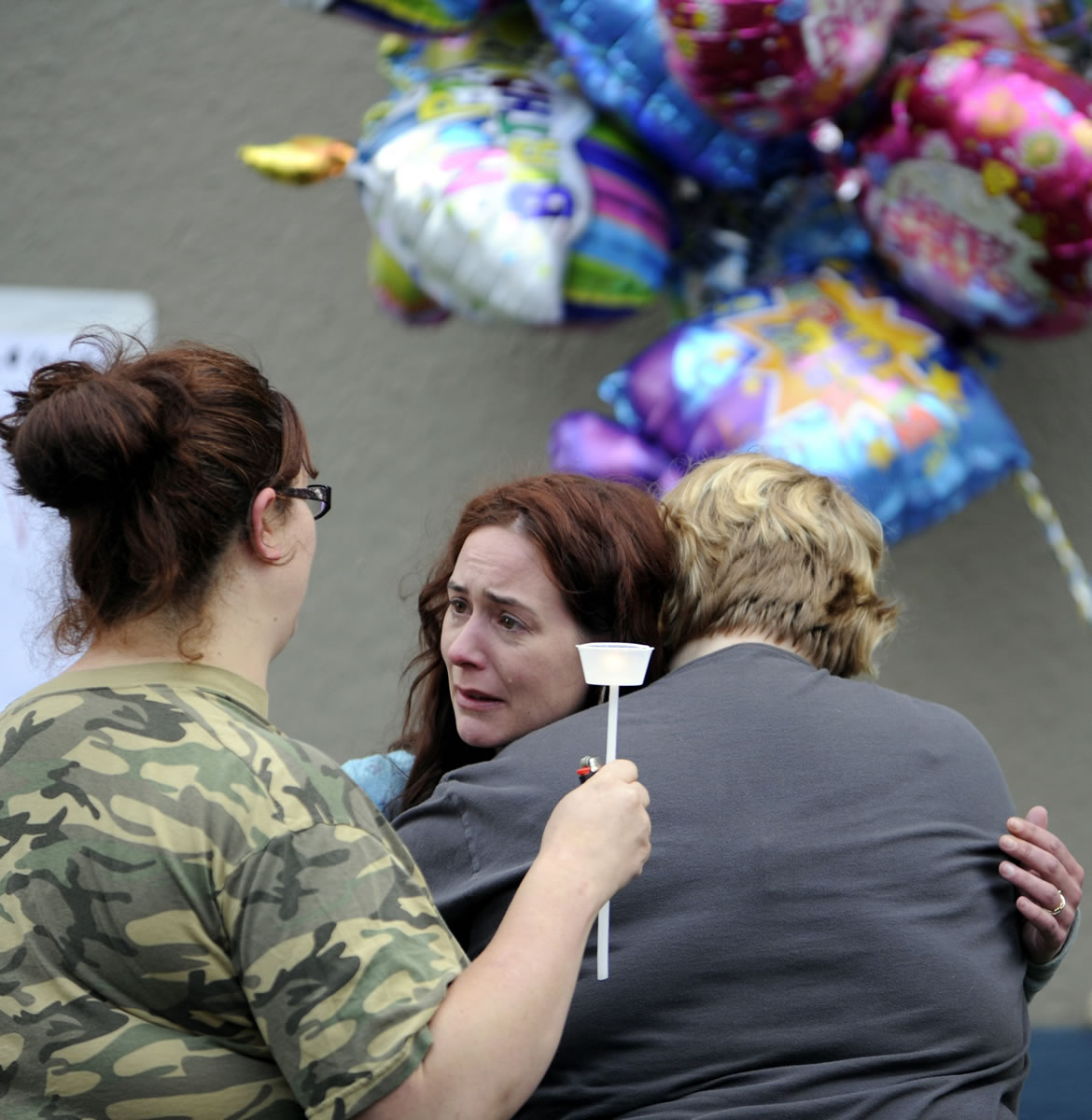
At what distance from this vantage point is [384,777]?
5.94ft

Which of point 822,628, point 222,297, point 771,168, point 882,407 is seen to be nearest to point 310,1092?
point 822,628

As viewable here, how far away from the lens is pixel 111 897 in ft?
3.06

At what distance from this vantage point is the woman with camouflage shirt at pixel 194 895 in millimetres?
919

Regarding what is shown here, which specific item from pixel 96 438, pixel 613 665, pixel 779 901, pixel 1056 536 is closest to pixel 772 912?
pixel 779 901

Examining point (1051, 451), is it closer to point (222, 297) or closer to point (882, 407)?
point (882, 407)

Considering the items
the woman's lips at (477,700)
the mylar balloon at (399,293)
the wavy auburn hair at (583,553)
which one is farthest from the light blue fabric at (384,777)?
the mylar balloon at (399,293)

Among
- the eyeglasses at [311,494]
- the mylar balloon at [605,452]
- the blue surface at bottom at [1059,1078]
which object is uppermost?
the eyeglasses at [311,494]

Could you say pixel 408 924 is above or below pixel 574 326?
above

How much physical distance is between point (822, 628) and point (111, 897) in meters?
0.84

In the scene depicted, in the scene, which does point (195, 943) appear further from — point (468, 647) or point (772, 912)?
point (468, 647)

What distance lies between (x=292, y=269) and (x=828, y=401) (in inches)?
74.0

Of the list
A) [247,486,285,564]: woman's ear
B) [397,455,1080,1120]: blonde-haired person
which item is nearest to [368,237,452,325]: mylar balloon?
[397,455,1080,1120]: blonde-haired person

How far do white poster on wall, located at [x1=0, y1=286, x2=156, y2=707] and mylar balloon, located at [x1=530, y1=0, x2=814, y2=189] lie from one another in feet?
3.74

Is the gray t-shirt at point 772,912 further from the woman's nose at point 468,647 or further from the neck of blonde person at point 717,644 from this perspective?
the woman's nose at point 468,647
